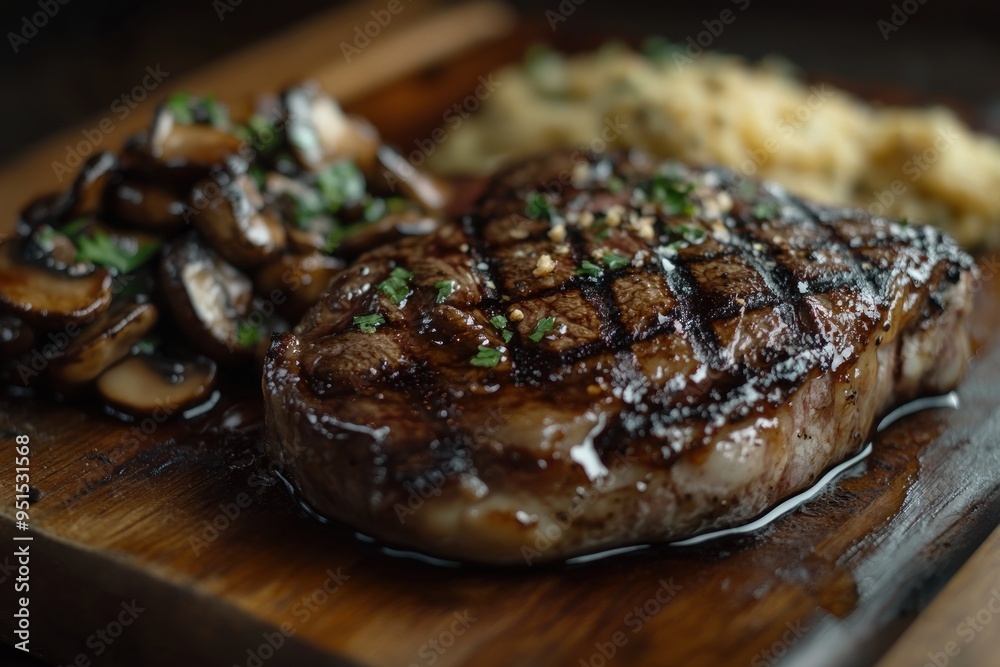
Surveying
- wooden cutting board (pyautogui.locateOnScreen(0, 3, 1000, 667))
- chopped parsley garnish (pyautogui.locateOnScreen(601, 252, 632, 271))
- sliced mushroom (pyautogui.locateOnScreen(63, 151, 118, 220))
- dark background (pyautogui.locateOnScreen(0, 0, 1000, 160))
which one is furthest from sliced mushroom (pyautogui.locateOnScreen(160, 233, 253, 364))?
dark background (pyautogui.locateOnScreen(0, 0, 1000, 160))

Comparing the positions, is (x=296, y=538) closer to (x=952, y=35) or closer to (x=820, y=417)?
(x=820, y=417)

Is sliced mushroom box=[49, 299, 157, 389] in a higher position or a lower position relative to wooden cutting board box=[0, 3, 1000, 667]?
higher

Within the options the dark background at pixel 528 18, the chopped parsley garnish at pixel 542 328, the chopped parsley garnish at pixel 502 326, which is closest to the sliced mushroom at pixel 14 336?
the chopped parsley garnish at pixel 502 326

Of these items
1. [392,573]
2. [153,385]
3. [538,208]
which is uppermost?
[538,208]

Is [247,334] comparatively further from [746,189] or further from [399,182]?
[746,189]

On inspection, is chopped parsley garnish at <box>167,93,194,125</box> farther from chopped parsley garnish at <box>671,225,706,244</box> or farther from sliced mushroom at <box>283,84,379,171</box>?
chopped parsley garnish at <box>671,225,706,244</box>

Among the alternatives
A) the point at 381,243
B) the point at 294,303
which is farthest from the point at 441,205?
the point at 294,303

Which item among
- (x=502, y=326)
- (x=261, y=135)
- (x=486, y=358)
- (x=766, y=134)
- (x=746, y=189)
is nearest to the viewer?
(x=486, y=358)

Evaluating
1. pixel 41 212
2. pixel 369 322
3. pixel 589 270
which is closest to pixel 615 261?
pixel 589 270
